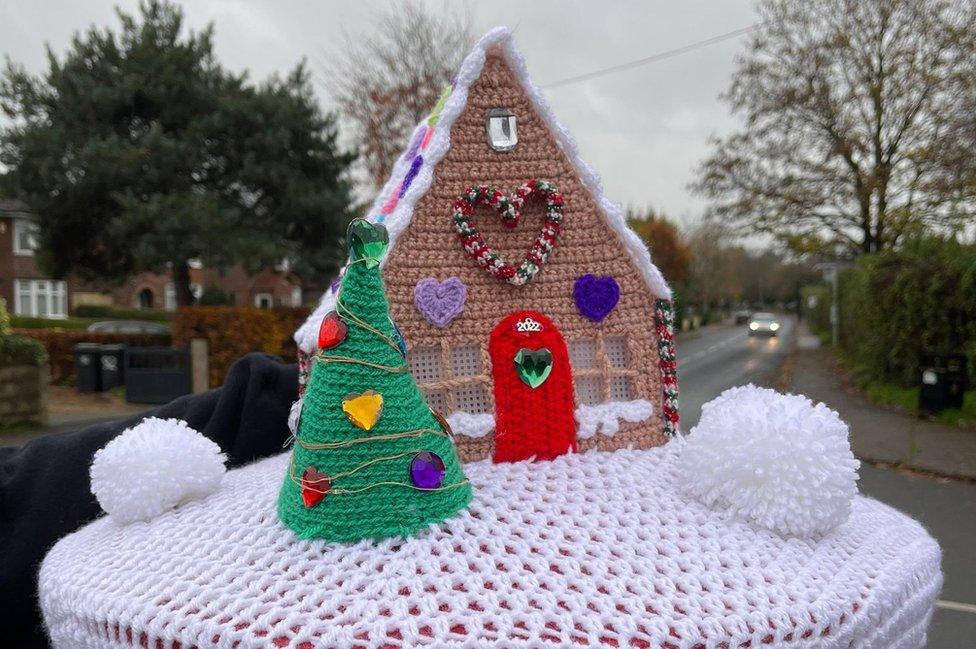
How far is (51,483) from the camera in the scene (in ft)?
4.76

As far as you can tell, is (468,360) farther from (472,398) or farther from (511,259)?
(511,259)

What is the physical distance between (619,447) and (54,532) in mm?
1201

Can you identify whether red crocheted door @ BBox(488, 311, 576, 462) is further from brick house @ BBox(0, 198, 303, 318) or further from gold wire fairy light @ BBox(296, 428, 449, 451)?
brick house @ BBox(0, 198, 303, 318)

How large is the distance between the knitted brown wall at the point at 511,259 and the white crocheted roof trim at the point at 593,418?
0.02 meters

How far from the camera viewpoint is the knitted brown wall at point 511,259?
115cm

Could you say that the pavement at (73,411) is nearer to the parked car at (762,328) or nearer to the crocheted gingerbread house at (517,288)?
the crocheted gingerbread house at (517,288)

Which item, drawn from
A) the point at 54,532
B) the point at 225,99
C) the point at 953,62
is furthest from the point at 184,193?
the point at 953,62

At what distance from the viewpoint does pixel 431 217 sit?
117 centimetres

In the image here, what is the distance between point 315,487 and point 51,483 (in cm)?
89

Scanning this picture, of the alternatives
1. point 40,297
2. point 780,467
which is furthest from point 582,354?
point 40,297

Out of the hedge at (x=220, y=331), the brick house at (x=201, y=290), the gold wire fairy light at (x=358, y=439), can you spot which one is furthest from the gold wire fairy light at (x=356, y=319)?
the brick house at (x=201, y=290)

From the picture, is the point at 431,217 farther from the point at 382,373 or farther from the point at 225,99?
the point at 225,99

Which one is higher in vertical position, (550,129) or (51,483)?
(550,129)

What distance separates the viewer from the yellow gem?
2.99 feet
